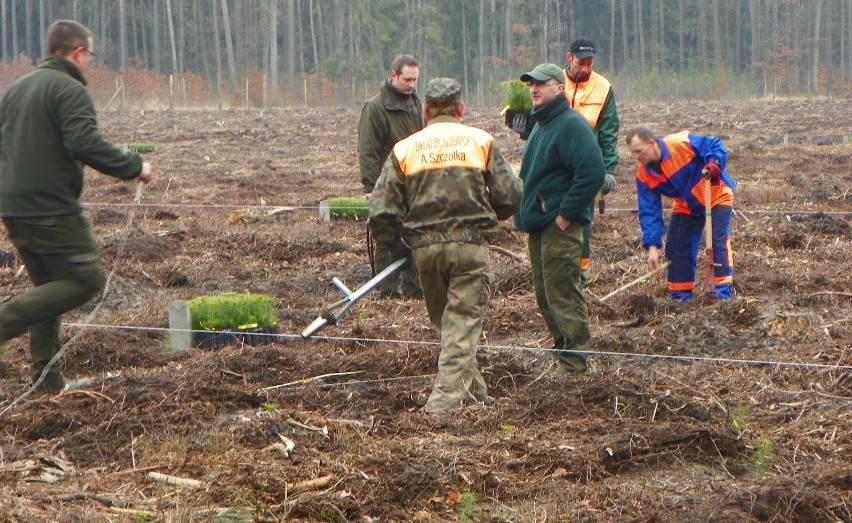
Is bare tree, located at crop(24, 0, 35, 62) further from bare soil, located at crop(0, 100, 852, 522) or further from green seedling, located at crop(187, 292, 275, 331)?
green seedling, located at crop(187, 292, 275, 331)

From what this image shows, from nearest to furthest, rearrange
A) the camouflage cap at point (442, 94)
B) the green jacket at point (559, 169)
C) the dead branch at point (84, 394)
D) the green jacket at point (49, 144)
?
the green jacket at point (49, 144) → the camouflage cap at point (442, 94) → the dead branch at point (84, 394) → the green jacket at point (559, 169)

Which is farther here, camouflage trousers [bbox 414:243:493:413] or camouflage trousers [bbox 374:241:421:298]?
camouflage trousers [bbox 374:241:421:298]

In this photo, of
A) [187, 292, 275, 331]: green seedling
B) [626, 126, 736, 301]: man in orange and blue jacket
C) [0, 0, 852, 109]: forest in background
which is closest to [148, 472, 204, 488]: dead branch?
[187, 292, 275, 331]: green seedling

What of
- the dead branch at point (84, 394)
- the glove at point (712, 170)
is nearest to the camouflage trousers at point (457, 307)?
the dead branch at point (84, 394)

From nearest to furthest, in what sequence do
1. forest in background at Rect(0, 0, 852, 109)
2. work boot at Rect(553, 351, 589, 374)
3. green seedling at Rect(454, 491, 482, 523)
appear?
1. green seedling at Rect(454, 491, 482, 523)
2. work boot at Rect(553, 351, 589, 374)
3. forest in background at Rect(0, 0, 852, 109)

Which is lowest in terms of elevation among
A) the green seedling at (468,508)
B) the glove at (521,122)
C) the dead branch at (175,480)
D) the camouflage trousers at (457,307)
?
the green seedling at (468,508)

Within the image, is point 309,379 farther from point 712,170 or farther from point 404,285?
point 712,170

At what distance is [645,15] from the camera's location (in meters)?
A: 74.9

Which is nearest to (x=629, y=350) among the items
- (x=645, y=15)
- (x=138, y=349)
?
(x=138, y=349)

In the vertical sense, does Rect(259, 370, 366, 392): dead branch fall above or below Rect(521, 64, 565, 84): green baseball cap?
below

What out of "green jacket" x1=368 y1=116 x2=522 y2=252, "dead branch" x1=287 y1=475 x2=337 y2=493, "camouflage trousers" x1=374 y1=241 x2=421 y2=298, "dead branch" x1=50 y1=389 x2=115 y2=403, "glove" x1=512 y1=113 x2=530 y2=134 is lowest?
"camouflage trousers" x1=374 y1=241 x2=421 y2=298

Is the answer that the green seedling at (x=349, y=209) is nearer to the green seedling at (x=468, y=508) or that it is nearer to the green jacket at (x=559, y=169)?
the green jacket at (x=559, y=169)

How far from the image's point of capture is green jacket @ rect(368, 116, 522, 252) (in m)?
5.51

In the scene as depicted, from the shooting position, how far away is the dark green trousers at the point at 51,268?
552 cm
